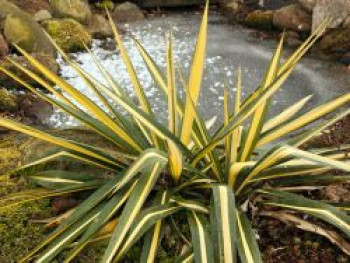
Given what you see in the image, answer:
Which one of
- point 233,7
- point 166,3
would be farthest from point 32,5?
point 233,7

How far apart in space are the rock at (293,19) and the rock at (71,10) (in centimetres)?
292

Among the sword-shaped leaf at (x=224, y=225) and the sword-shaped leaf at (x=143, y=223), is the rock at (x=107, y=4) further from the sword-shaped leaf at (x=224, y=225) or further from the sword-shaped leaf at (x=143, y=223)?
the sword-shaped leaf at (x=224, y=225)

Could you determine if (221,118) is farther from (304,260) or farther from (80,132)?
(304,260)

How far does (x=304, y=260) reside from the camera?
2135mm

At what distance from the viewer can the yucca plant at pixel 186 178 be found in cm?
181

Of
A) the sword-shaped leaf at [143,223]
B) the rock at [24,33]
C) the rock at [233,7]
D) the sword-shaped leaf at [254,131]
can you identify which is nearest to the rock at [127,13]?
the rock at [233,7]

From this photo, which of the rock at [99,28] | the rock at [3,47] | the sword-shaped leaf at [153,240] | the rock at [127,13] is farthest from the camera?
the rock at [127,13]

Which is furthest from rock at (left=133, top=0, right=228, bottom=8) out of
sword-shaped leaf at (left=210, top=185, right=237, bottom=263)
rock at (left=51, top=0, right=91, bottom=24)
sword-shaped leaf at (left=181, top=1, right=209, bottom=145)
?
sword-shaped leaf at (left=210, top=185, right=237, bottom=263)

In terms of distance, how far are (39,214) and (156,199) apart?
678mm

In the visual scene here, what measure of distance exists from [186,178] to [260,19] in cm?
530

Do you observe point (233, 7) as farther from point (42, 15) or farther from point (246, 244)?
point (246, 244)

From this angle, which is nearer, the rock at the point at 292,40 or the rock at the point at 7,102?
the rock at the point at 7,102

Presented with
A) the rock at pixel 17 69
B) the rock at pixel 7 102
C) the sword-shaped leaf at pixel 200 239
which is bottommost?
the rock at pixel 7 102

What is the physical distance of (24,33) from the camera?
5.49m
